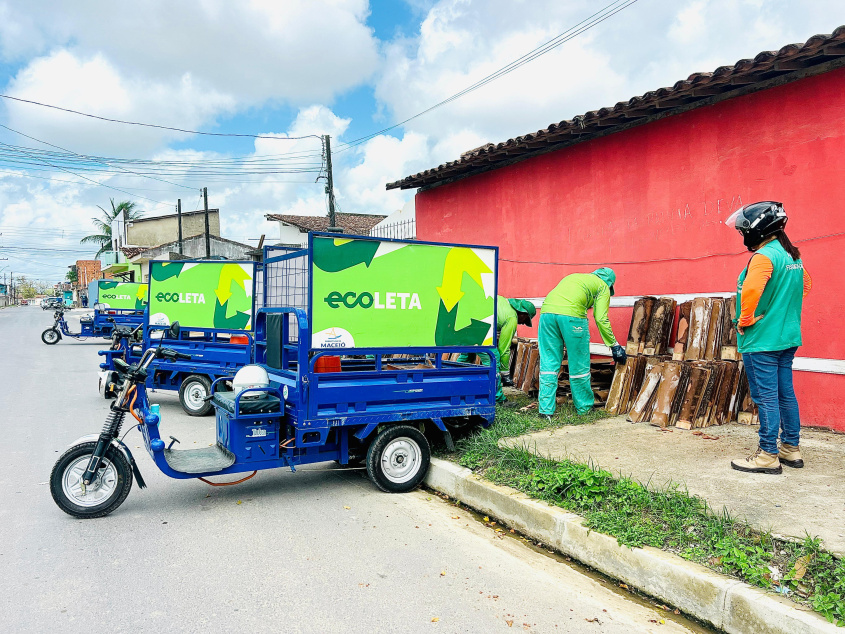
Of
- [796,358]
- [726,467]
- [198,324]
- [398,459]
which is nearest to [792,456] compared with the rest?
[726,467]

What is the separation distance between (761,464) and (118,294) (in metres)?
21.0

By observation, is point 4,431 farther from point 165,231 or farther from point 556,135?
point 165,231

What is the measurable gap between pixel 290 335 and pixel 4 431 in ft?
15.4

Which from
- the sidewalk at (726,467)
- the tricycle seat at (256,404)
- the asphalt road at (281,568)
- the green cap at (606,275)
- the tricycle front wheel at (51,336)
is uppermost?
the green cap at (606,275)

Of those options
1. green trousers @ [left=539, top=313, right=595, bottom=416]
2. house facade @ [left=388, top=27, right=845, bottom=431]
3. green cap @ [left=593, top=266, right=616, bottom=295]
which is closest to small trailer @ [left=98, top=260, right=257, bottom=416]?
green trousers @ [left=539, top=313, right=595, bottom=416]

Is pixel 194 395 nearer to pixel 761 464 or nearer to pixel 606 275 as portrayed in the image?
pixel 606 275

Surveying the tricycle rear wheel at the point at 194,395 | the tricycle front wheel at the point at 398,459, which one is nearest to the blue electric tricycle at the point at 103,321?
the tricycle rear wheel at the point at 194,395

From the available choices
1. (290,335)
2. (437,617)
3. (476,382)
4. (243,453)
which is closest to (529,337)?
(476,382)

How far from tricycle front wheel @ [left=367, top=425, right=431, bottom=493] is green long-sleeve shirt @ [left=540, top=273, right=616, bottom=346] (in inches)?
102

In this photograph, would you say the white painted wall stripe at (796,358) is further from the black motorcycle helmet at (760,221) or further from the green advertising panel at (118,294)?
the green advertising panel at (118,294)

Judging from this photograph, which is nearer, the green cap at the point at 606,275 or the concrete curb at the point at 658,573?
the concrete curb at the point at 658,573

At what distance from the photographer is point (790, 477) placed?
4555mm

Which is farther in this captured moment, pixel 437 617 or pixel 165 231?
pixel 165 231

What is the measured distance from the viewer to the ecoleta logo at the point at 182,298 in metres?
9.91
